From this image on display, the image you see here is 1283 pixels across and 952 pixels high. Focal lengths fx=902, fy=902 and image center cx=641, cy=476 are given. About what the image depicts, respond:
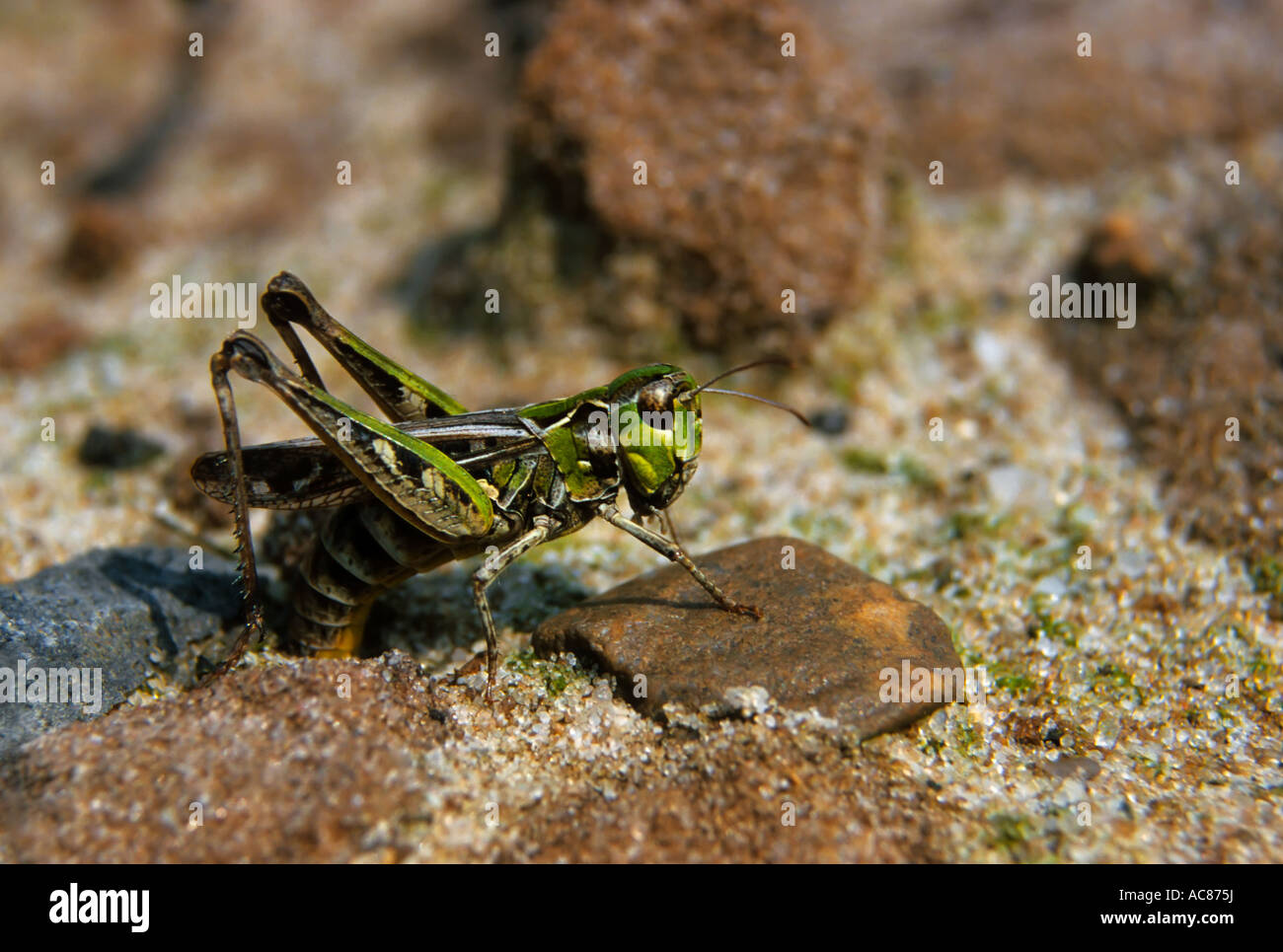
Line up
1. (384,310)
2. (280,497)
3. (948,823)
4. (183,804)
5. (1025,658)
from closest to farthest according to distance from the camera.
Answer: (183,804) < (948,823) < (280,497) < (1025,658) < (384,310)

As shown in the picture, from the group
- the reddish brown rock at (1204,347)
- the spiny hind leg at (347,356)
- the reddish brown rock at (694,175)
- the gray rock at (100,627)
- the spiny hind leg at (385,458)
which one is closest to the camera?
the spiny hind leg at (385,458)

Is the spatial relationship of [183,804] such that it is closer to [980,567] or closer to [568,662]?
[568,662]

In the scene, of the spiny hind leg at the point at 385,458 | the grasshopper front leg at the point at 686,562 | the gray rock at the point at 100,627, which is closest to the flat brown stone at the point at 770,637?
the grasshopper front leg at the point at 686,562

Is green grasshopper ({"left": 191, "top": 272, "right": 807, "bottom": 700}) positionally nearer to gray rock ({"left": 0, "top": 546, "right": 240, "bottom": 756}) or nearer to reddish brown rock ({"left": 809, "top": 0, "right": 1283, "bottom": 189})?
gray rock ({"left": 0, "top": 546, "right": 240, "bottom": 756})

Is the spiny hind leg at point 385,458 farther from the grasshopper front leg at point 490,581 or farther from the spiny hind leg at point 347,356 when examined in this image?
the spiny hind leg at point 347,356

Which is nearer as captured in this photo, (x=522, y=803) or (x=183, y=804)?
(x=183, y=804)

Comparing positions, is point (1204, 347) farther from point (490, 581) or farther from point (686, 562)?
point (490, 581)

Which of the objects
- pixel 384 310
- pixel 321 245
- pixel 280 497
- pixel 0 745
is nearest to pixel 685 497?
pixel 280 497

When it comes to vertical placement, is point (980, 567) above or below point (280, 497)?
below

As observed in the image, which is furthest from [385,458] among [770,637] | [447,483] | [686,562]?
[770,637]
